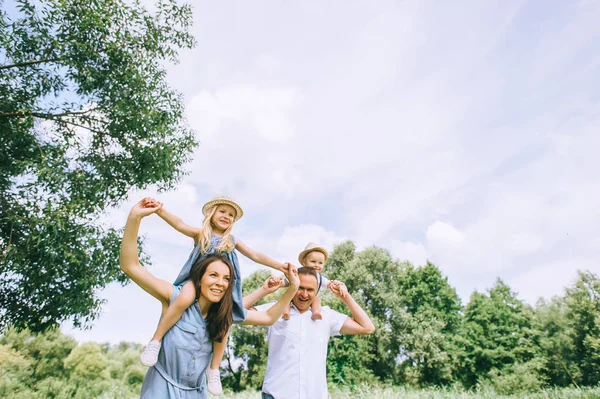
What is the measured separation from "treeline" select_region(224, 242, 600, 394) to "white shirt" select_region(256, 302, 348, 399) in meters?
20.1

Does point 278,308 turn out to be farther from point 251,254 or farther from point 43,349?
point 43,349

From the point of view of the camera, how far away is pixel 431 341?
23.8m

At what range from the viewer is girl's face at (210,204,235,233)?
3.45m

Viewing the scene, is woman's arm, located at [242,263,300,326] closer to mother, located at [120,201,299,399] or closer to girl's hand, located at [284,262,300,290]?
girl's hand, located at [284,262,300,290]

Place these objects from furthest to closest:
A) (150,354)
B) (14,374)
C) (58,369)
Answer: (58,369), (14,374), (150,354)

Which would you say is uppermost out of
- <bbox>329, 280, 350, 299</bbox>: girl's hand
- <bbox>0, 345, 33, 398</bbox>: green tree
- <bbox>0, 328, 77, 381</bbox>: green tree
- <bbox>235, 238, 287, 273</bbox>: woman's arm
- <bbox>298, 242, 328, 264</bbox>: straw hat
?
<bbox>0, 328, 77, 381</bbox>: green tree

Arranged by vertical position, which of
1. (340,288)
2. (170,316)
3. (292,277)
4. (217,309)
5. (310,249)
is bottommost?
(170,316)

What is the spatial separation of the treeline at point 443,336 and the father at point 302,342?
1985 centimetres

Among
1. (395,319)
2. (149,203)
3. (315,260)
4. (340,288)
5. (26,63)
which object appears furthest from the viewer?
(395,319)

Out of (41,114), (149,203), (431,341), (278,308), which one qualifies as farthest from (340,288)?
(431,341)

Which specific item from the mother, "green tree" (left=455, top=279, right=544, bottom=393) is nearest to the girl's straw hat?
the mother

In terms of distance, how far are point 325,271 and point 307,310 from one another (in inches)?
989

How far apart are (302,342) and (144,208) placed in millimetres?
1818

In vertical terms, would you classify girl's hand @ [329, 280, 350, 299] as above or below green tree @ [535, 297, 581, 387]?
below
